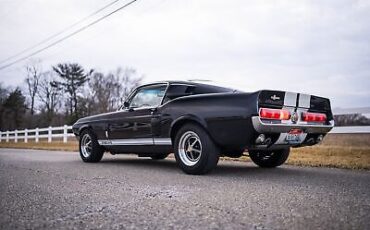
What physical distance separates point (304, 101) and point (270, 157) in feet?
4.75

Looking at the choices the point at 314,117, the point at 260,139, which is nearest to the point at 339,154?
the point at 314,117

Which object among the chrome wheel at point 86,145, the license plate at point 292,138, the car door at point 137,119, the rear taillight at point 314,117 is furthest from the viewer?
the chrome wheel at point 86,145

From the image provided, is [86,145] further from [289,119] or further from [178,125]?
[289,119]

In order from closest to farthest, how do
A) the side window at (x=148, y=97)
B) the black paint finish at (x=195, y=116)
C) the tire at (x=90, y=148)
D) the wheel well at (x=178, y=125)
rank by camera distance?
the black paint finish at (x=195, y=116), the wheel well at (x=178, y=125), the side window at (x=148, y=97), the tire at (x=90, y=148)

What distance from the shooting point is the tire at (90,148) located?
671 cm

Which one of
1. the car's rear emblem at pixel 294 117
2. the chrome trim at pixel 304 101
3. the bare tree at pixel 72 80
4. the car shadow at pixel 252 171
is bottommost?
the car shadow at pixel 252 171

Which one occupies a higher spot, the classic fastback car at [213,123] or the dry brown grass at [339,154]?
the classic fastback car at [213,123]

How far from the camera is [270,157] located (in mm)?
5637

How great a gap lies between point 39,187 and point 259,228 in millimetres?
2521

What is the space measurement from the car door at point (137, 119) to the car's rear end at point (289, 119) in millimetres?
1888

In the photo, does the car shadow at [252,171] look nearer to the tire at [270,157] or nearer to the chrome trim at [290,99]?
the tire at [270,157]

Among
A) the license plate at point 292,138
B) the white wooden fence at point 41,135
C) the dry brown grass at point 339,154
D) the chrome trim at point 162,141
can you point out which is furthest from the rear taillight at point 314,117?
the white wooden fence at point 41,135

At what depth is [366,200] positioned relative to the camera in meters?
2.86

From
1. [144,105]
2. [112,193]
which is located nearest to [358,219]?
[112,193]
